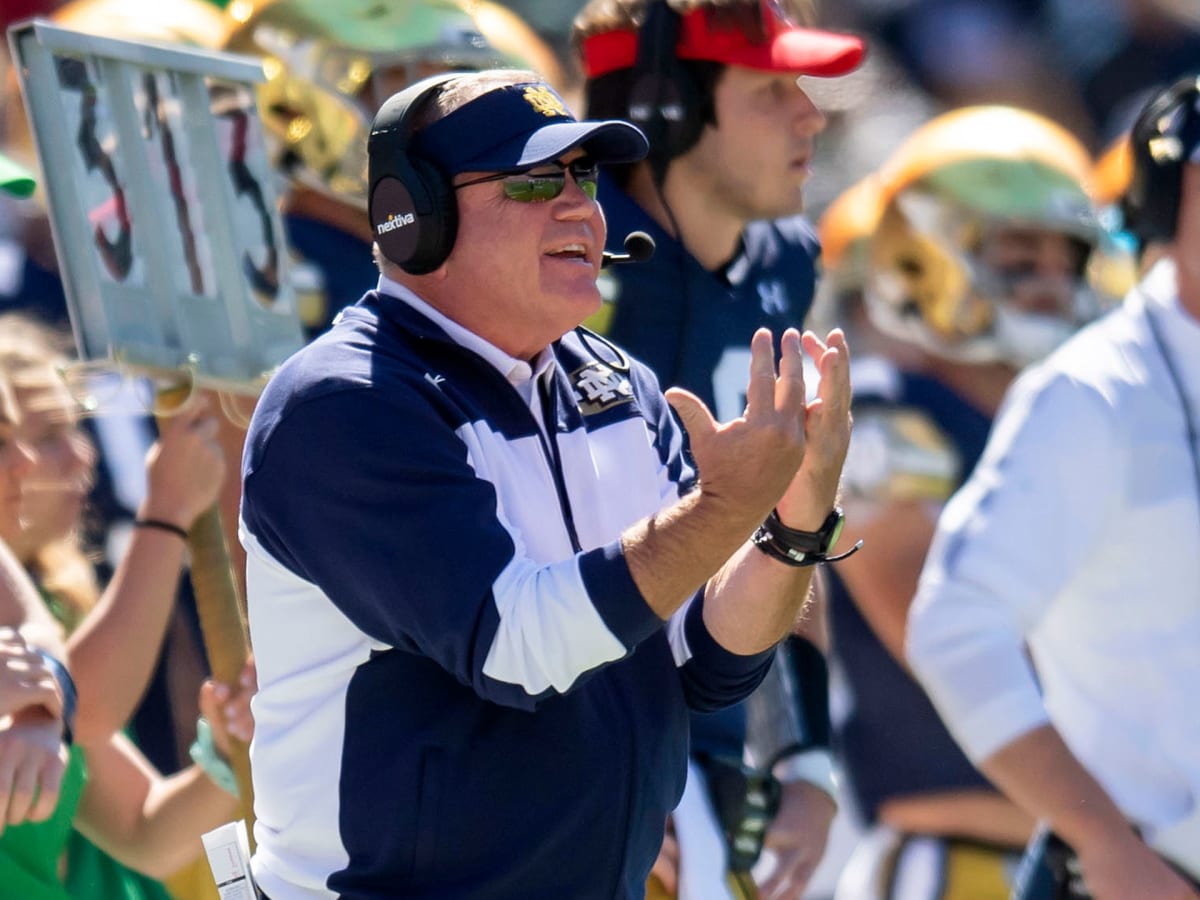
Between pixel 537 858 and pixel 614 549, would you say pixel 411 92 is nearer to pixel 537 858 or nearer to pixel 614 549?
pixel 614 549

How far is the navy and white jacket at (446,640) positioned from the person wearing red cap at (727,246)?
983 mm

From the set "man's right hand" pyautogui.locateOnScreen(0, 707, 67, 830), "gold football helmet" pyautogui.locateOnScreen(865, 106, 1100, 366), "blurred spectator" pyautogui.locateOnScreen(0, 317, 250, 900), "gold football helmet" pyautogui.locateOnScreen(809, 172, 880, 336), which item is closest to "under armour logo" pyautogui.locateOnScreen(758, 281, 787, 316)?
"blurred spectator" pyautogui.locateOnScreen(0, 317, 250, 900)

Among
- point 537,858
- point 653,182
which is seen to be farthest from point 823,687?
point 537,858

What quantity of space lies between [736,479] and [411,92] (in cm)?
67

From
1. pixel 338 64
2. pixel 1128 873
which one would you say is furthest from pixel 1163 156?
pixel 338 64

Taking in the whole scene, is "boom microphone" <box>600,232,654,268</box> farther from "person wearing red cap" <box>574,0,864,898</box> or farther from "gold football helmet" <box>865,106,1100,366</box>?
"gold football helmet" <box>865,106,1100,366</box>

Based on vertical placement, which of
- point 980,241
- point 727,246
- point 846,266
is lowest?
point 846,266

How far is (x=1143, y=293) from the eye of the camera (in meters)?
3.96

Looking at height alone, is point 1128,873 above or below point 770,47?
below

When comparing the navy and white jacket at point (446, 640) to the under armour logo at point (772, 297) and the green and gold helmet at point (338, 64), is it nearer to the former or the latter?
the under armour logo at point (772, 297)

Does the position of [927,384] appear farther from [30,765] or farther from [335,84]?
[30,765]

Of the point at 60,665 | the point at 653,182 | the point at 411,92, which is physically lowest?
the point at 60,665

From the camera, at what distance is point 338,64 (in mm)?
4422

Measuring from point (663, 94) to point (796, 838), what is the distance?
1280 millimetres
